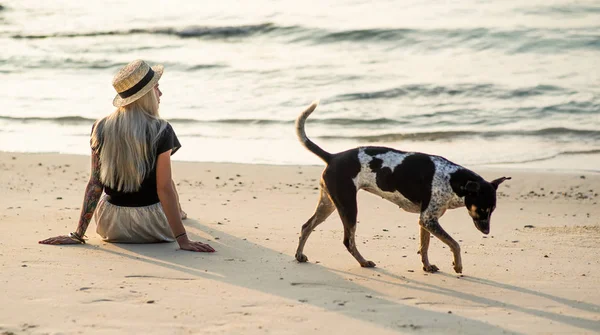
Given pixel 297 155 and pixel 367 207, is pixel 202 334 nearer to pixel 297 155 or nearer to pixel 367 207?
pixel 367 207

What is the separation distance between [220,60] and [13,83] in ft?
14.3

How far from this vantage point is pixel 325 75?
17.5 m

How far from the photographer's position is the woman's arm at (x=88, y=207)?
21.0ft

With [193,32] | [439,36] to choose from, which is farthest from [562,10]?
[193,32]

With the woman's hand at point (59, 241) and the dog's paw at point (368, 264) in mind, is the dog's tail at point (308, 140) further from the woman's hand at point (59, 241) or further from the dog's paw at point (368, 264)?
the woman's hand at point (59, 241)

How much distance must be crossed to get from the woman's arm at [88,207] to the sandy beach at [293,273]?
4.1 inches

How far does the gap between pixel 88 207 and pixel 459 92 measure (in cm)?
1024

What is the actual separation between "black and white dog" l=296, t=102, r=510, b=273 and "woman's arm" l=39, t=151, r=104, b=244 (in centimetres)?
168

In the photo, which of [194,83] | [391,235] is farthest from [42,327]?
[194,83]

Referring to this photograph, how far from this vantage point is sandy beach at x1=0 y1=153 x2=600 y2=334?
15.6ft

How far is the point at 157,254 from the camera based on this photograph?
20.4 ft

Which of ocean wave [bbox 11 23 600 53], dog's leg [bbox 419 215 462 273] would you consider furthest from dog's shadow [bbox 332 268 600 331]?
ocean wave [bbox 11 23 600 53]

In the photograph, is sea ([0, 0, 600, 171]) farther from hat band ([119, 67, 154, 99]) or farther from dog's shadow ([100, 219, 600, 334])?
hat band ([119, 67, 154, 99])

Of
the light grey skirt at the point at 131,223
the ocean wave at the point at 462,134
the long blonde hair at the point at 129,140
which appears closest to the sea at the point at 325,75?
the ocean wave at the point at 462,134
